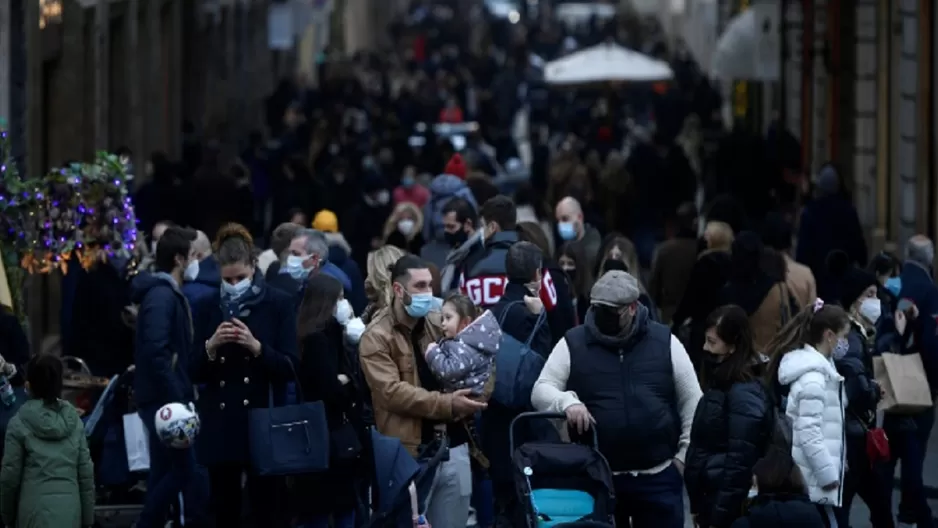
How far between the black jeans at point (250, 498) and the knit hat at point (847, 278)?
3.31 metres

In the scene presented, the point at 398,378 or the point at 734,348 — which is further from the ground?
the point at 734,348

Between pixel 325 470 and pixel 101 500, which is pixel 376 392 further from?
pixel 101 500

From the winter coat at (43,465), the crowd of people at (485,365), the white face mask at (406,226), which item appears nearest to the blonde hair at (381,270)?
the crowd of people at (485,365)

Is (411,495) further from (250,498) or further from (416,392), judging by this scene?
(250,498)

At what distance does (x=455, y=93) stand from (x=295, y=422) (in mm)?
33457

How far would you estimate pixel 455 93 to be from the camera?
4494 cm

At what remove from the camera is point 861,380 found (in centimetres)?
1200

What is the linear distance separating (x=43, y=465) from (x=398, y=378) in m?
1.62

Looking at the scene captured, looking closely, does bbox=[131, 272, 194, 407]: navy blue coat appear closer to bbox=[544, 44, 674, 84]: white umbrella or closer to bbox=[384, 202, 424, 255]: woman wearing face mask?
bbox=[384, 202, 424, 255]: woman wearing face mask

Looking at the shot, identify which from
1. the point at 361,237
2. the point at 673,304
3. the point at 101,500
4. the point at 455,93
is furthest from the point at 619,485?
the point at 455,93

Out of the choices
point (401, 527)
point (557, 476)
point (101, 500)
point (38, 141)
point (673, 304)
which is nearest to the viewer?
point (557, 476)

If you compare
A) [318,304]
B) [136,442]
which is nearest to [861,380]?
[318,304]

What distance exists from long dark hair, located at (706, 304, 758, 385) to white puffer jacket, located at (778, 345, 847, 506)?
16.3 inches

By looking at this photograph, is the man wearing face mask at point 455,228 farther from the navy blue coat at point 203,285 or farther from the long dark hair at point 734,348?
the long dark hair at point 734,348
